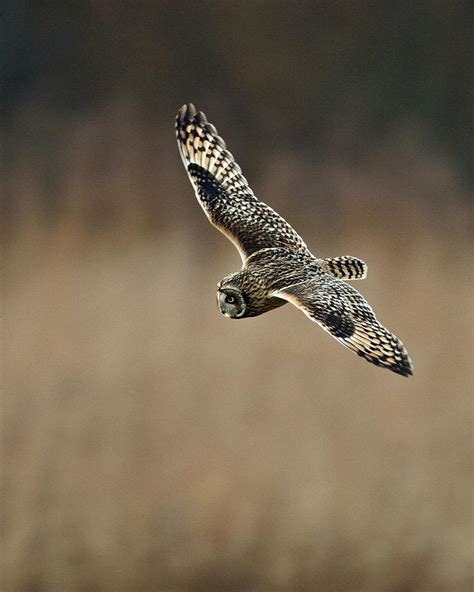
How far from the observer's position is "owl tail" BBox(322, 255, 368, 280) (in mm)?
1666

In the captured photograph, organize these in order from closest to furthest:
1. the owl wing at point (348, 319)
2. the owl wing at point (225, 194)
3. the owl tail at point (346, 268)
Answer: the owl wing at point (348, 319)
the owl tail at point (346, 268)
the owl wing at point (225, 194)

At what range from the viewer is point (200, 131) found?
1.90 meters

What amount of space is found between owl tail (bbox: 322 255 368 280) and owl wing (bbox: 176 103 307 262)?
3.2 inches

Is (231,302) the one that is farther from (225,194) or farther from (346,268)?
(225,194)

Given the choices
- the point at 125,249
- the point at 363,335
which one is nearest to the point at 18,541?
the point at 125,249

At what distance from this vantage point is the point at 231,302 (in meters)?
1.60

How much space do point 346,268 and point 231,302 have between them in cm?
20

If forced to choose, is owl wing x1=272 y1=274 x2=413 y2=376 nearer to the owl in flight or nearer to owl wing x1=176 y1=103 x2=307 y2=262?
Result: the owl in flight

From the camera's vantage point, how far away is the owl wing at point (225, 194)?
5.80 feet

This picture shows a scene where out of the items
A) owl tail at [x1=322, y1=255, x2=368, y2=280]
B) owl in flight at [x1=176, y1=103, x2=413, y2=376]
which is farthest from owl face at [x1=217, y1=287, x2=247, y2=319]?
owl tail at [x1=322, y1=255, x2=368, y2=280]

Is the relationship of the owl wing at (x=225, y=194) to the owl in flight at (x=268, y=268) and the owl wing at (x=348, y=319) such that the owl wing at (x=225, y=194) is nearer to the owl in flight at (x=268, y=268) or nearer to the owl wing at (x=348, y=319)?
the owl in flight at (x=268, y=268)

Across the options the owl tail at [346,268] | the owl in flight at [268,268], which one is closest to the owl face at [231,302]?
the owl in flight at [268,268]

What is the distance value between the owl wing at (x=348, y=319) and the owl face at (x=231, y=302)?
51 mm

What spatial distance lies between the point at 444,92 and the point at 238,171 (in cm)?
76
